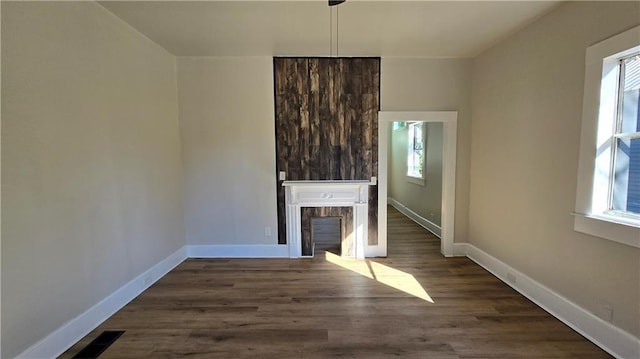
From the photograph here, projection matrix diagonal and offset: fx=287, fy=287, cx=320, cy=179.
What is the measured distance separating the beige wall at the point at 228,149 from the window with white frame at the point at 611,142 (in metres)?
3.23

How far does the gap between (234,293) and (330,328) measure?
1170 mm

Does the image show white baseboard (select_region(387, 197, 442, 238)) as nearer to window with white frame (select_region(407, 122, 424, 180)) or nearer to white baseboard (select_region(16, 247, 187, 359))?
window with white frame (select_region(407, 122, 424, 180))

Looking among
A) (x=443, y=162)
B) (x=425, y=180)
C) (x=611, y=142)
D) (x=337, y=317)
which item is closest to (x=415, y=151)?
(x=425, y=180)

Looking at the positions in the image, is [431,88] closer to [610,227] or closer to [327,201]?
[327,201]

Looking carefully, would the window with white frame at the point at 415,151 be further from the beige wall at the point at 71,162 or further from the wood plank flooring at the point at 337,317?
the beige wall at the point at 71,162

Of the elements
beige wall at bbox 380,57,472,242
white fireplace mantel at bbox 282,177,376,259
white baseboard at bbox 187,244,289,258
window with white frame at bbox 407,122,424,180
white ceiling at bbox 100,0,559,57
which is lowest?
white baseboard at bbox 187,244,289,258

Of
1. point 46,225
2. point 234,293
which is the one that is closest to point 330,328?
point 234,293

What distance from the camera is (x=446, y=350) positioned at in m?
2.08

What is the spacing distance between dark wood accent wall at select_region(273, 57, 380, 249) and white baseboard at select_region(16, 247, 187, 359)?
168cm

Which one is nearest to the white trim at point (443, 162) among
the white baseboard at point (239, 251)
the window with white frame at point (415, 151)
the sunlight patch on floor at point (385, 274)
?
the sunlight patch on floor at point (385, 274)

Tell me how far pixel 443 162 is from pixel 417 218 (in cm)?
236

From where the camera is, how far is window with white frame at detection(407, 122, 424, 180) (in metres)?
6.08


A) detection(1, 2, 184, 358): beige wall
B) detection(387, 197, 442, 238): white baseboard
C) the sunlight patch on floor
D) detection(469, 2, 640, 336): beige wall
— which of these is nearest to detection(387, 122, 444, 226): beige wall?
detection(387, 197, 442, 238): white baseboard

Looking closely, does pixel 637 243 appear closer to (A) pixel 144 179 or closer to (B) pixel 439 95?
(B) pixel 439 95
